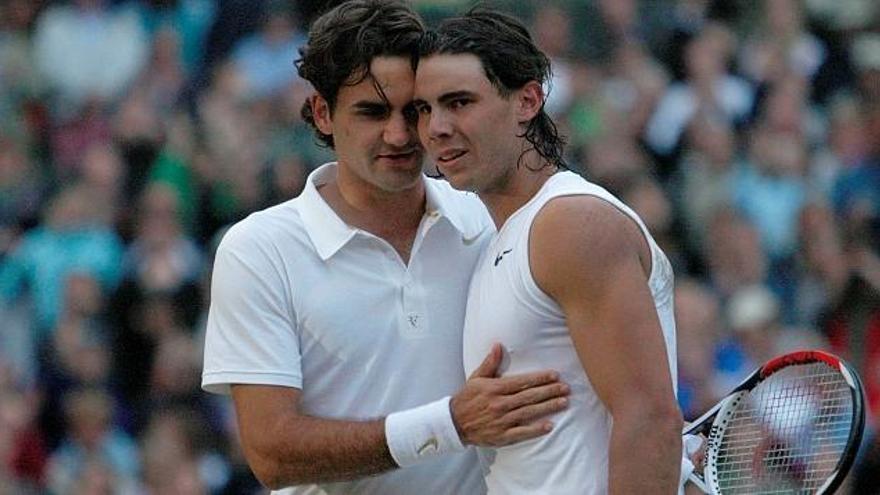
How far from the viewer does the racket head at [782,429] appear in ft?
16.8

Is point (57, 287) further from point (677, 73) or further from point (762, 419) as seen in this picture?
point (762, 419)

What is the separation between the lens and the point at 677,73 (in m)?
11.1

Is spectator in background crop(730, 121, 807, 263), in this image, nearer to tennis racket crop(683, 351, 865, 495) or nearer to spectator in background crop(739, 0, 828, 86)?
spectator in background crop(739, 0, 828, 86)

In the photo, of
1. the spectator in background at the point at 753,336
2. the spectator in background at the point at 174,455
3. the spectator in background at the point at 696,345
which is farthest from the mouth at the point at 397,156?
the spectator in background at the point at 753,336

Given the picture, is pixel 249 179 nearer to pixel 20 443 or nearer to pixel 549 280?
pixel 20 443

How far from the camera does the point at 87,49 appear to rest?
1095cm

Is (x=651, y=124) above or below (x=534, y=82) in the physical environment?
below

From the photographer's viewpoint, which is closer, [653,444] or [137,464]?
[653,444]

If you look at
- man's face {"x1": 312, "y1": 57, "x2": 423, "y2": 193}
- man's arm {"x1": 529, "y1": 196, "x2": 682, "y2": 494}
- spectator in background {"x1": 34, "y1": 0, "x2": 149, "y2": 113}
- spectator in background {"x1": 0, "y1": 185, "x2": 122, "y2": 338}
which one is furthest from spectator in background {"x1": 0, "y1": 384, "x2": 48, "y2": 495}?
man's arm {"x1": 529, "y1": 196, "x2": 682, "y2": 494}

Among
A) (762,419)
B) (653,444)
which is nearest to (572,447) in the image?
(653,444)

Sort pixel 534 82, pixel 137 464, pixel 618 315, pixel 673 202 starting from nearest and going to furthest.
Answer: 1. pixel 618 315
2. pixel 534 82
3. pixel 137 464
4. pixel 673 202

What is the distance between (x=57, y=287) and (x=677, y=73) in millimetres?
3461

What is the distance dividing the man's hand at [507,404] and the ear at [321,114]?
82cm

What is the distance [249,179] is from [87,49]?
140 centimetres
